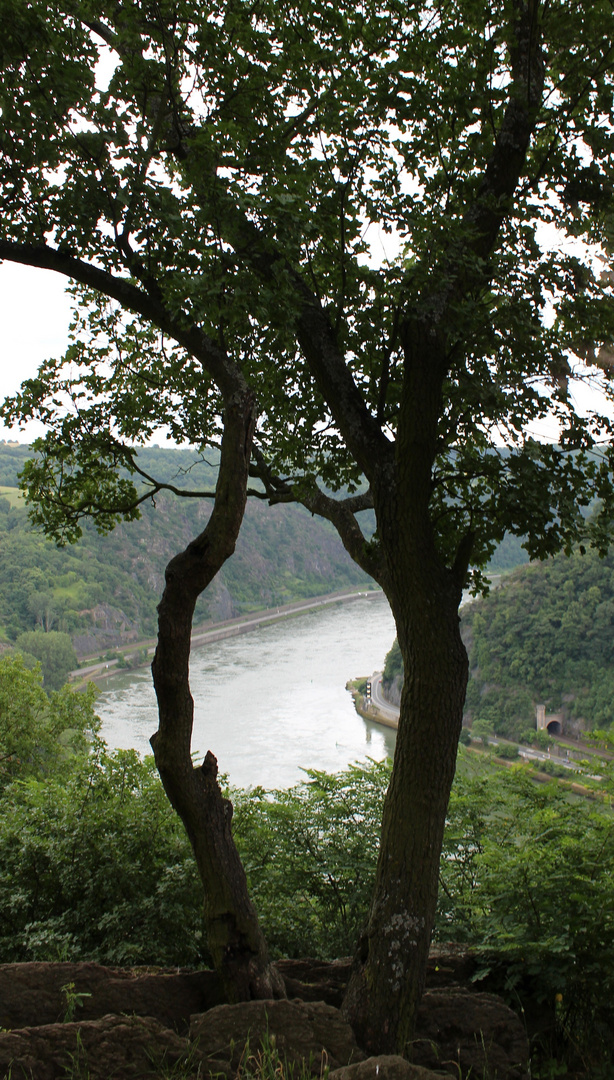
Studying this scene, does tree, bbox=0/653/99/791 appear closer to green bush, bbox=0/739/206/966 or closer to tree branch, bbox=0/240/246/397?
green bush, bbox=0/739/206/966

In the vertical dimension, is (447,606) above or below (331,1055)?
above

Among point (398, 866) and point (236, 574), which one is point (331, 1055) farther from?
point (236, 574)

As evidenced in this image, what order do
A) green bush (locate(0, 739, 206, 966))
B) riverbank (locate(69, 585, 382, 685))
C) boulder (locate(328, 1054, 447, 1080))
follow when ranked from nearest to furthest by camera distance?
boulder (locate(328, 1054, 447, 1080))
green bush (locate(0, 739, 206, 966))
riverbank (locate(69, 585, 382, 685))

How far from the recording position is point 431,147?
293cm

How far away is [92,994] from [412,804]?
1250 millimetres

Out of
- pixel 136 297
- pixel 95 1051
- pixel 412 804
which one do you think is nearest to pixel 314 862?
pixel 412 804

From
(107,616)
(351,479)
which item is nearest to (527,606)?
(107,616)

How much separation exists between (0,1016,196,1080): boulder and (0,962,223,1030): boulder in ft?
0.64

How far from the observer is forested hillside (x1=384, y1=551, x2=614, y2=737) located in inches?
1451

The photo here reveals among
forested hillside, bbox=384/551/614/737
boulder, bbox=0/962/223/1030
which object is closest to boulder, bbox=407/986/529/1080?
boulder, bbox=0/962/223/1030

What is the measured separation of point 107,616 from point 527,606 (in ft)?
95.1

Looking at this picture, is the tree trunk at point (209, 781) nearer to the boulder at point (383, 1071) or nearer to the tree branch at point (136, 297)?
the tree branch at point (136, 297)

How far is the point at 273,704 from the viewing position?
33219 mm

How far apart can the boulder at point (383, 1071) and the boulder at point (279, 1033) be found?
0.15 metres
